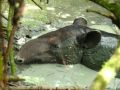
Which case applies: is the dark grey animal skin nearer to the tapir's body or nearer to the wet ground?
the tapir's body

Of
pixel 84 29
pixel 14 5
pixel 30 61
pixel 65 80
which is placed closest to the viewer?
pixel 14 5

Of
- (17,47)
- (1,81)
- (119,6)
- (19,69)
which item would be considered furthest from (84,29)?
(1,81)

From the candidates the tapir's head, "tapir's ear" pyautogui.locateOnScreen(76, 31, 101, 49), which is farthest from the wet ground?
"tapir's ear" pyautogui.locateOnScreen(76, 31, 101, 49)

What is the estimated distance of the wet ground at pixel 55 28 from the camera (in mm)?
4348

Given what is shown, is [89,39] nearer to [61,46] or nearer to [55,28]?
[61,46]

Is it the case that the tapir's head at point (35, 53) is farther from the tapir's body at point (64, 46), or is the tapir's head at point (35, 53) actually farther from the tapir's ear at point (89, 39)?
the tapir's ear at point (89, 39)

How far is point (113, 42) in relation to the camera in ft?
18.2

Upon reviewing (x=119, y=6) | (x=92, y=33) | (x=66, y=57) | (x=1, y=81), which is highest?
(x=119, y=6)

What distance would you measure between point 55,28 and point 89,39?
3.47 ft

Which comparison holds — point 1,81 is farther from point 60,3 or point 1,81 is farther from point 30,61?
point 60,3

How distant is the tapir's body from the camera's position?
5.12 m

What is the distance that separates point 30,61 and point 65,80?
0.77m

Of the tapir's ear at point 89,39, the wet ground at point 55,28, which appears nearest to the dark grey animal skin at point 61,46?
the tapir's ear at point 89,39

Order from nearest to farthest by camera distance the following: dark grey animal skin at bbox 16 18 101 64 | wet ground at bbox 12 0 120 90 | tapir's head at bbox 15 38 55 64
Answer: wet ground at bbox 12 0 120 90 → tapir's head at bbox 15 38 55 64 → dark grey animal skin at bbox 16 18 101 64
